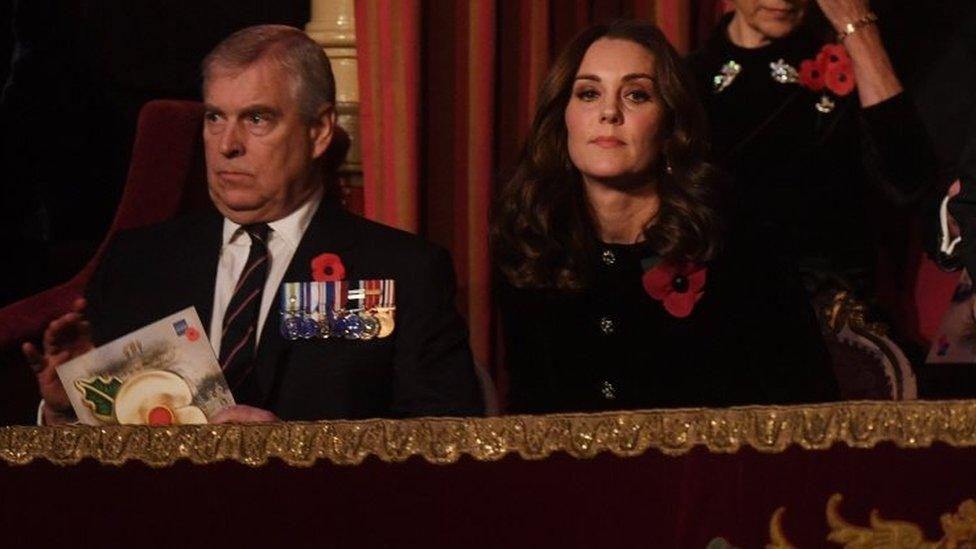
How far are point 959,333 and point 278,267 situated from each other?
3.30 ft

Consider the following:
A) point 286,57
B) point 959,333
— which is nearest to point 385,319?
point 286,57

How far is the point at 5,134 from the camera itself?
3570 mm

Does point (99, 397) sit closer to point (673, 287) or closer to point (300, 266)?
point (300, 266)

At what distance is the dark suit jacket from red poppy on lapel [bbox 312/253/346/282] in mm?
11

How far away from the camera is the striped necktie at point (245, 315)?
236 centimetres

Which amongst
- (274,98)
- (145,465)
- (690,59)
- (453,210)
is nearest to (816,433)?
(145,465)

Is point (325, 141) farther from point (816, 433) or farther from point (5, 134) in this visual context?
point (5, 134)

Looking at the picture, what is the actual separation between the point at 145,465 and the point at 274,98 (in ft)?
2.09

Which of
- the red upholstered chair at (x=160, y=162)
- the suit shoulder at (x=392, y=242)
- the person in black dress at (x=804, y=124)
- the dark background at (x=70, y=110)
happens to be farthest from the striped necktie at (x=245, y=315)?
the dark background at (x=70, y=110)

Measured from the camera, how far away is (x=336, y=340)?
2.38 meters

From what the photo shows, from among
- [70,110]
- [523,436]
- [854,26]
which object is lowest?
[523,436]

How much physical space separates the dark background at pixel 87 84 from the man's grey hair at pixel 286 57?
739 mm

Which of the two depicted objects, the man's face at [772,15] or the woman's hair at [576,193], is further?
the man's face at [772,15]

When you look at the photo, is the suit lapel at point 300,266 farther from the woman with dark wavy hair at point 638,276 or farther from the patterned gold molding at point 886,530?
the patterned gold molding at point 886,530
